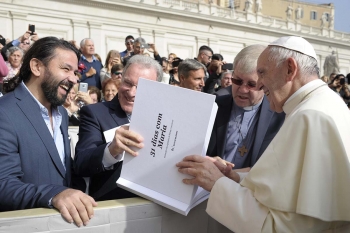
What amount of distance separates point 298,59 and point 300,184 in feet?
2.17

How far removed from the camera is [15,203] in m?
2.15

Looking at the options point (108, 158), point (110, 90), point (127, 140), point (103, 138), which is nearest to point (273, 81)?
point (127, 140)

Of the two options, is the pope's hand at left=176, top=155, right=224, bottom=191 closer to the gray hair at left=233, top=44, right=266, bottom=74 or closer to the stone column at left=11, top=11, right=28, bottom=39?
the gray hair at left=233, top=44, right=266, bottom=74

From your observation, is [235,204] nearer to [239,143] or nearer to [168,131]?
[168,131]

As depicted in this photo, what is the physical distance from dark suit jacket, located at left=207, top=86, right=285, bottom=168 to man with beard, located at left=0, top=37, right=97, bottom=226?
3.52 feet

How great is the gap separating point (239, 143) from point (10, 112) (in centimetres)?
159

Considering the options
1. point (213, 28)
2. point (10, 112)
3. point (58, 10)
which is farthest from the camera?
point (213, 28)

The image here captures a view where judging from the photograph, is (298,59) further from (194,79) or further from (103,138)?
(194,79)

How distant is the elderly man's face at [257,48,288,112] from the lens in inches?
87.7

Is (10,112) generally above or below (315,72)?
below

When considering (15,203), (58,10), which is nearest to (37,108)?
(15,203)

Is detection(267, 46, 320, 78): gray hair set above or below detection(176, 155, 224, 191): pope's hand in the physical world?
above

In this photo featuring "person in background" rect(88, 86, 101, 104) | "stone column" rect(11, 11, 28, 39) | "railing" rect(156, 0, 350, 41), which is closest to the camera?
"person in background" rect(88, 86, 101, 104)

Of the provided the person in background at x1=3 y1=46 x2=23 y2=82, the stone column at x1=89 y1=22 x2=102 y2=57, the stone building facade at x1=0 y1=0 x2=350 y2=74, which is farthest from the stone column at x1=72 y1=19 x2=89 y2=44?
the person in background at x1=3 y1=46 x2=23 y2=82
